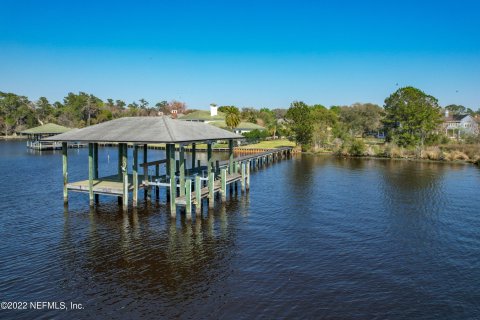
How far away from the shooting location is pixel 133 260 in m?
19.1

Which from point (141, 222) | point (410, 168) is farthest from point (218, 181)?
point (410, 168)

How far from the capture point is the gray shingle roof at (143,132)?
82.8 feet

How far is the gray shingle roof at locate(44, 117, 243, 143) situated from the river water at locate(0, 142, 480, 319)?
16.7 ft

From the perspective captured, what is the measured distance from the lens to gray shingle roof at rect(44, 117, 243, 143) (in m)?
25.2

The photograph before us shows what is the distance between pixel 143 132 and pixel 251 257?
11791 mm

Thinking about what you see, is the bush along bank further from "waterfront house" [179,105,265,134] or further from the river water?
the river water

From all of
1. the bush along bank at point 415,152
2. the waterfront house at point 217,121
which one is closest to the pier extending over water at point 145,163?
the bush along bank at point 415,152

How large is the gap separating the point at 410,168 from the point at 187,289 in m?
46.3

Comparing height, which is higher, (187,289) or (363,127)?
(363,127)

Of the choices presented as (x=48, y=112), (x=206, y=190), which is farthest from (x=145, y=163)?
(x=48, y=112)

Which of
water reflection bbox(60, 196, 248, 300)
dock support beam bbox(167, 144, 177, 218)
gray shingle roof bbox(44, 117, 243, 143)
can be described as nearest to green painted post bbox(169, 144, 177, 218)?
dock support beam bbox(167, 144, 177, 218)

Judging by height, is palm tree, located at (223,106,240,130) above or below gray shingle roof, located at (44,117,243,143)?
above

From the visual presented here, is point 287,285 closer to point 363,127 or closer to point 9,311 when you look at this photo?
point 9,311

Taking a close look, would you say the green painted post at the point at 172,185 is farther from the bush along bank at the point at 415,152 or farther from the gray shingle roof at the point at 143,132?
the bush along bank at the point at 415,152
